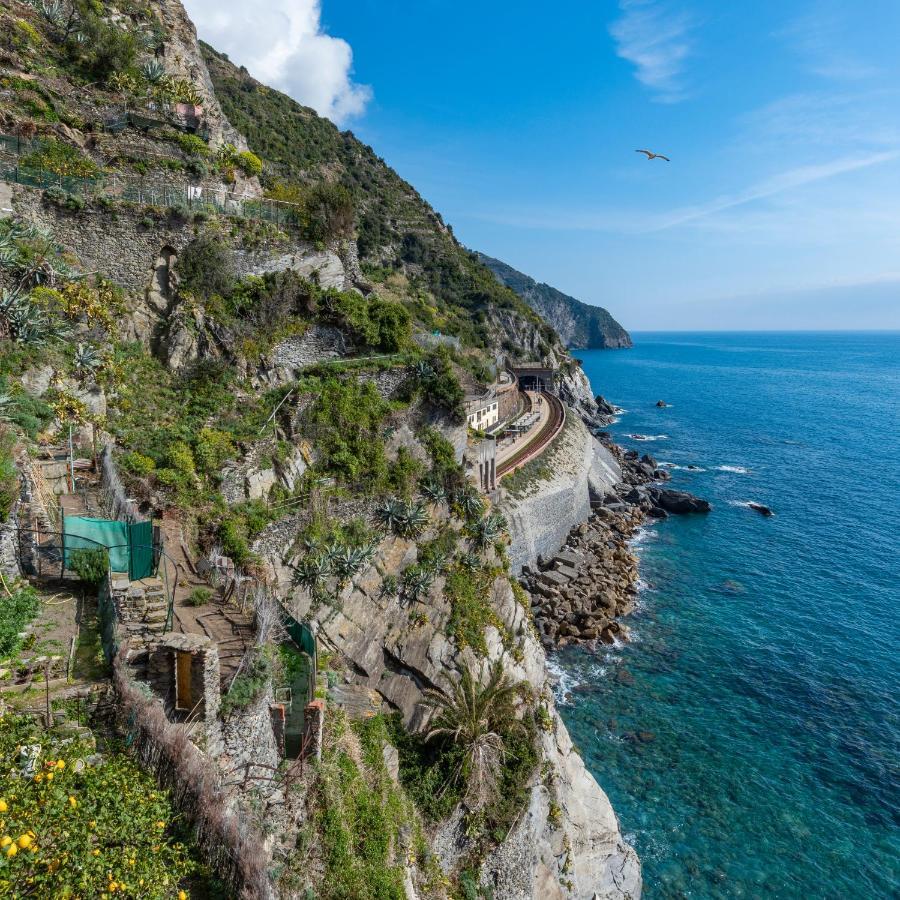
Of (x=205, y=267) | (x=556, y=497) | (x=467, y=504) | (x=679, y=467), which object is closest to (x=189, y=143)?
(x=205, y=267)

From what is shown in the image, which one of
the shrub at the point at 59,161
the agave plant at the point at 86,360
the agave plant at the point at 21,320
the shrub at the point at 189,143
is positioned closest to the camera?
the agave plant at the point at 21,320

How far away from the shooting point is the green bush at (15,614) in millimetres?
9398

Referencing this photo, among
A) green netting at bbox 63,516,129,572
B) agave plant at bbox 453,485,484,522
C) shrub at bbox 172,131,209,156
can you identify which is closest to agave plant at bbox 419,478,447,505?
agave plant at bbox 453,485,484,522

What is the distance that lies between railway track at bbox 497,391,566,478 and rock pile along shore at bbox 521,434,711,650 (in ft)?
24.2

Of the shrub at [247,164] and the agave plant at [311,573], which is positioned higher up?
the shrub at [247,164]

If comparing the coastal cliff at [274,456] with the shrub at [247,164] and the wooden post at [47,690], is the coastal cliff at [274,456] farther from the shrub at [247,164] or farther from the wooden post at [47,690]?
the wooden post at [47,690]

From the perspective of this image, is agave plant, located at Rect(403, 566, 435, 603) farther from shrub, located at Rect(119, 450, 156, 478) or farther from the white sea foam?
the white sea foam

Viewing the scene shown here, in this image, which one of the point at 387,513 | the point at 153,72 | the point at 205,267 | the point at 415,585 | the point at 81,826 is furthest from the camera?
the point at 153,72

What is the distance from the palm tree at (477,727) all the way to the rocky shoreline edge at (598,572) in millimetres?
13368

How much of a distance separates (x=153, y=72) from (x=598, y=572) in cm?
4171

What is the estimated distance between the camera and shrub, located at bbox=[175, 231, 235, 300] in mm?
24422

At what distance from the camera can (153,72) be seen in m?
29.9

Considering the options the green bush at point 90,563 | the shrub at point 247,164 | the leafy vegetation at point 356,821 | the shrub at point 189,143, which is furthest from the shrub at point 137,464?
the shrub at point 247,164

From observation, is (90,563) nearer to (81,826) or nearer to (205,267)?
(81,826)
